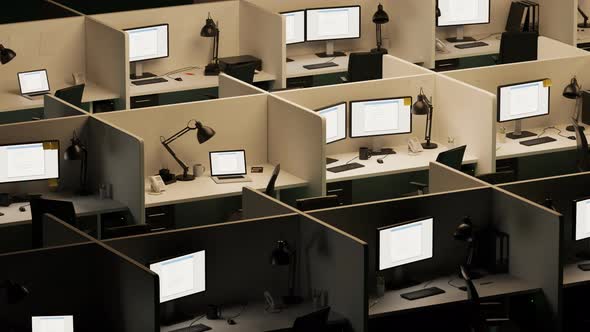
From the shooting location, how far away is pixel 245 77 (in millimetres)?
12102

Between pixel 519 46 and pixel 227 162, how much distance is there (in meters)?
3.75

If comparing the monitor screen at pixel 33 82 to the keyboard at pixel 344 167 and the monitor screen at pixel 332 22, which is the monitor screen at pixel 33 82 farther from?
the keyboard at pixel 344 167

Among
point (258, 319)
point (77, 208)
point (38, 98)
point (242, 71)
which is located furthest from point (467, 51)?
point (258, 319)

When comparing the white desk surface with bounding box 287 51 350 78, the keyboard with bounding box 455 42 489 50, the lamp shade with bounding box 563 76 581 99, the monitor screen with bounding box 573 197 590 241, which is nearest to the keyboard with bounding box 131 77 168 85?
the white desk surface with bounding box 287 51 350 78

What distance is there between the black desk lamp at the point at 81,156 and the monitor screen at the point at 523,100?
3.13 m

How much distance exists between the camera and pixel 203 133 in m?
9.85

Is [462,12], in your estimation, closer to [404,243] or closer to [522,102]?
[522,102]

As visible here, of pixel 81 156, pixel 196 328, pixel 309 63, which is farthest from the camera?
pixel 309 63

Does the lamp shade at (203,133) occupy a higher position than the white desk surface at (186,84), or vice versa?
the white desk surface at (186,84)

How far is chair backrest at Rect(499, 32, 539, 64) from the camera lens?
12930mm

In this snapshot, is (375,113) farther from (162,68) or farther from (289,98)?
(162,68)

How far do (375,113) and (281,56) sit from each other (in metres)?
1.74

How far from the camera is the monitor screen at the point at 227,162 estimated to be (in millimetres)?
10250

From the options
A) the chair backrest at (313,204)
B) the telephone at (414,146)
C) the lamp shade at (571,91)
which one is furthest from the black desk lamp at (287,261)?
the lamp shade at (571,91)
